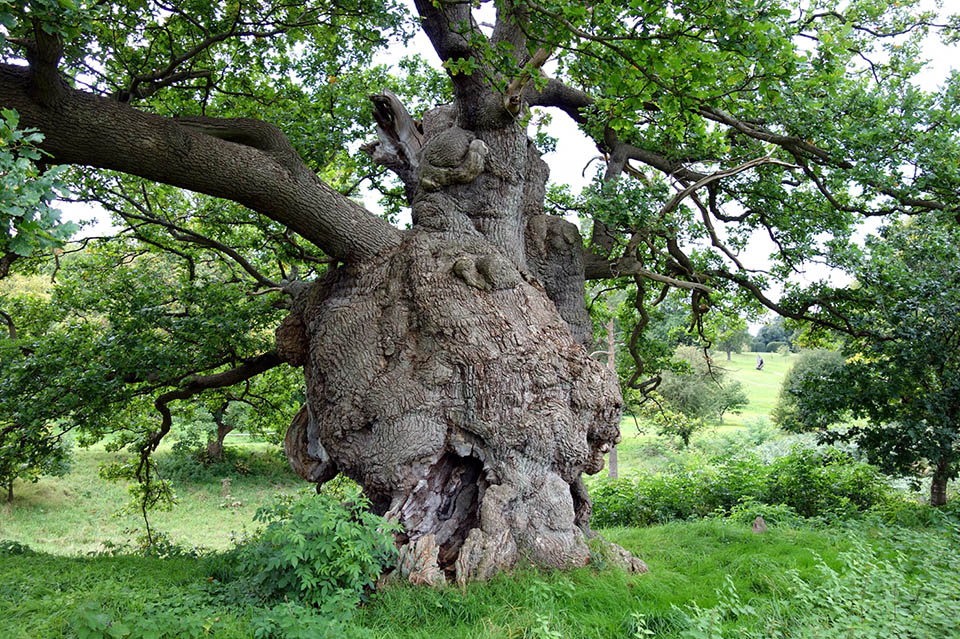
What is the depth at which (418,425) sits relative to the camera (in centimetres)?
514

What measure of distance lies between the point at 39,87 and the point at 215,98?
419 centimetres

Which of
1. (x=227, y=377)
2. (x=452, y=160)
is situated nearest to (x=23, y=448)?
(x=227, y=377)

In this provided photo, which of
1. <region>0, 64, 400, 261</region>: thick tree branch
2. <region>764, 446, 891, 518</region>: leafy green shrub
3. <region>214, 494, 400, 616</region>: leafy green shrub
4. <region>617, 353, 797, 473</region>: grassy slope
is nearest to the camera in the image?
<region>214, 494, 400, 616</region>: leafy green shrub

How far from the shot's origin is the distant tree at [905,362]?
6.55 m

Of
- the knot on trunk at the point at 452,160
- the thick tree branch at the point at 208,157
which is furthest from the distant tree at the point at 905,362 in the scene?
the thick tree branch at the point at 208,157

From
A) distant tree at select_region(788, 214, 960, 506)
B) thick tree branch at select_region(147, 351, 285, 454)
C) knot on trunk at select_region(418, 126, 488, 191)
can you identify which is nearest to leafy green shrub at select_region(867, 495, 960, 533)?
distant tree at select_region(788, 214, 960, 506)

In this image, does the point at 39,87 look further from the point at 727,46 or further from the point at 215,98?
the point at 727,46

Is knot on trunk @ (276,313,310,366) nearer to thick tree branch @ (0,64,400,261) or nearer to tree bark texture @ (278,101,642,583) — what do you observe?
tree bark texture @ (278,101,642,583)

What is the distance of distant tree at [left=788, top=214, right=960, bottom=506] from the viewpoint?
6547 millimetres

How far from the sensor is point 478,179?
21.0 feet

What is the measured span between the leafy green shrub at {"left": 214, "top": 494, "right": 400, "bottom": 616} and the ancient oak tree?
58 cm

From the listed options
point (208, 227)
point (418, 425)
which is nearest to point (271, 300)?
point (208, 227)

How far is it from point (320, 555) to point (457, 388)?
1.85m

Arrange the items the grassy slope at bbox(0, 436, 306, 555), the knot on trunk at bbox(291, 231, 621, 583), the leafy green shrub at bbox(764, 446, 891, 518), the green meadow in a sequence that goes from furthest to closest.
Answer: the grassy slope at bbox(0, 436, 306, 555), the leafy green shrub at bbox(764, 446, 891, 518), the knot on trunk at bbox(291, 231, 621, 583), the green meadow
